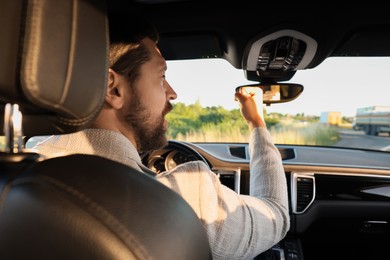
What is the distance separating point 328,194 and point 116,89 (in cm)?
289

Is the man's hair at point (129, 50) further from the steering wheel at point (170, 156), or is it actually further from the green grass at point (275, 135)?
the green grass at point (275, 135)

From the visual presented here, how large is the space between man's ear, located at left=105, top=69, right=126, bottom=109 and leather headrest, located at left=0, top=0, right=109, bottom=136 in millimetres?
746

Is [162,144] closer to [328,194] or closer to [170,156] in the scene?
[170,156]

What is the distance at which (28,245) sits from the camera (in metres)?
0.95

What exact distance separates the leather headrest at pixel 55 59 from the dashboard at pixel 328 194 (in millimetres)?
3005

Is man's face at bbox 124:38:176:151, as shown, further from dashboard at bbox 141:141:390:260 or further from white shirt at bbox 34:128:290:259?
dashboard at bbox 141:141:390:260

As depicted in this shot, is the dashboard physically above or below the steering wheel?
below

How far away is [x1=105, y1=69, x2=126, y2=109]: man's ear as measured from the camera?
5.92 feet

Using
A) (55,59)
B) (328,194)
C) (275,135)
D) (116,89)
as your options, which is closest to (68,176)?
(55,59)

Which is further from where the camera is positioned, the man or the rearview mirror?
the rearview mirror

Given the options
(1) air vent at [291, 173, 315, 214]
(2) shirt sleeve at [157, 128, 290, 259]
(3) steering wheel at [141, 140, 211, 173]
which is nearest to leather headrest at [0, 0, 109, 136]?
(2) shirt sleeve at [157, 128, 290, 259]

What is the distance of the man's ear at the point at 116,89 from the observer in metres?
1.80

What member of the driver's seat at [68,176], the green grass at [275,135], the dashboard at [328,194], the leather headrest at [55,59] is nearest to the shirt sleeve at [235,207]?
the driver's seat at [68,176]

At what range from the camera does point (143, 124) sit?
190 cm
